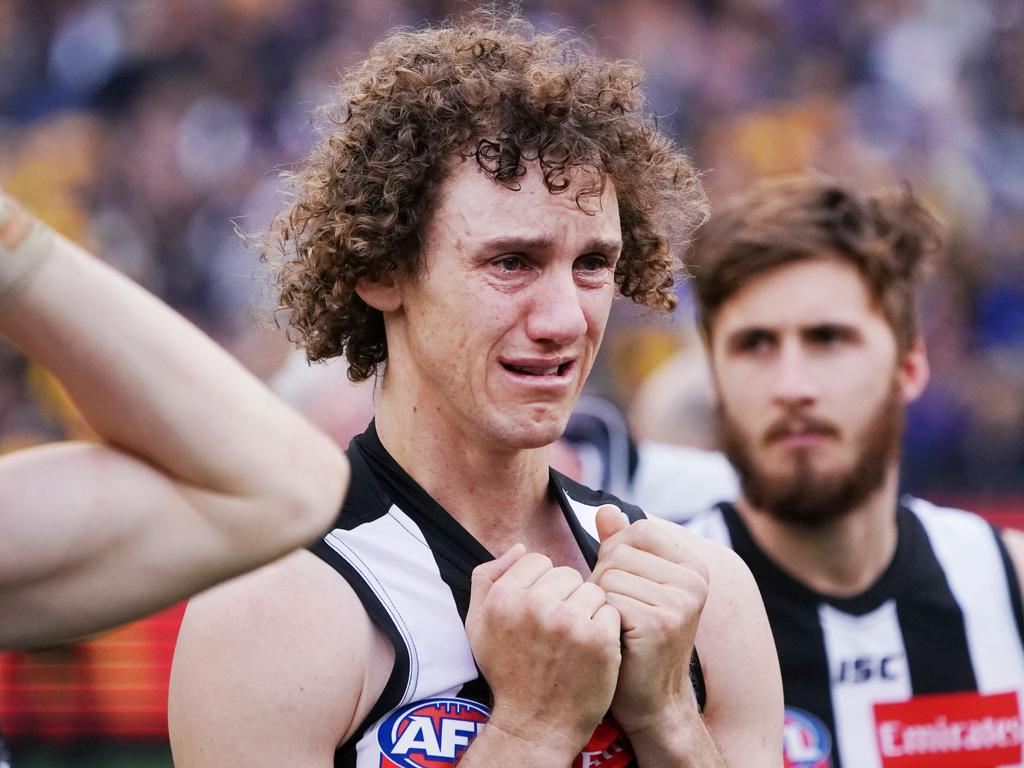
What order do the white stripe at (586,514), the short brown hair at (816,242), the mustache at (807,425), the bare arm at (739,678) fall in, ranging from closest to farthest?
the bare arm at (739,678), the white stripe at (586,514), the mustache at (807,425), the short brown hair at (816,242)

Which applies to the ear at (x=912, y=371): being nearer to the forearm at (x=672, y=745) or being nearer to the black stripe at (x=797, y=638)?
the black stripe at (x=797, y=638)

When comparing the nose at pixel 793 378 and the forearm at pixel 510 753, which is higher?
the nose at pixel 793 378

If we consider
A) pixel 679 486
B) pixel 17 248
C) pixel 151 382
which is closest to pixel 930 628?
pixel 679 486

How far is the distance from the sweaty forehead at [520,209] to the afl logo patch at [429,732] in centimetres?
85

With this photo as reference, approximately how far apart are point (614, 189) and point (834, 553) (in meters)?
1.99

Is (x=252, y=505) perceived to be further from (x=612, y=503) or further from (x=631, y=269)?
(x=631, y=269)

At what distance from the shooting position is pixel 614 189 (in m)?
2.75

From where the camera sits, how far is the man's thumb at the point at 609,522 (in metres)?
2.57

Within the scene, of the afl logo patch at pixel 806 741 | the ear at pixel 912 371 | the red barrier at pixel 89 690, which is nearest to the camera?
the afl logo patch at pixel 806 741

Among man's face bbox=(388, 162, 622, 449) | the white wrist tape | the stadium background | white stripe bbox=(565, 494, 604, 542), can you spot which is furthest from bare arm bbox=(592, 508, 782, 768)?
the stadium background

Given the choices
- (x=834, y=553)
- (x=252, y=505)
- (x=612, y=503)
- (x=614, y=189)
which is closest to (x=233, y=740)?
(x=252, y=505)

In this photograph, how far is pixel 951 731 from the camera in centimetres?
416

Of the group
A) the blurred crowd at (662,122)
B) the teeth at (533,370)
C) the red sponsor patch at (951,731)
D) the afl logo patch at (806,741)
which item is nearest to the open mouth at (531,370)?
the teeth at (533,370)

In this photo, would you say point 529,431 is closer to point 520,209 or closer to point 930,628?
point 520,209
